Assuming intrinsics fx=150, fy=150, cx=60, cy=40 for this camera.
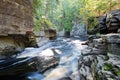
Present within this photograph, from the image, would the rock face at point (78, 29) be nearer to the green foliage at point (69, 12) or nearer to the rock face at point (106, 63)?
the green foliage at point (69, 12)

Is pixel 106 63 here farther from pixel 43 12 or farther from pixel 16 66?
pixel 43 12

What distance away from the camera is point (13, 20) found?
6895 millimetres

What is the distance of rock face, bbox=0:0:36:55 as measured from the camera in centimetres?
620

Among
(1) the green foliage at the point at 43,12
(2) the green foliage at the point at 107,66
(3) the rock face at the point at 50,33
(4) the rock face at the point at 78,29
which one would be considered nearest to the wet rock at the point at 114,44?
(2) the green foliage at the point at 107,66

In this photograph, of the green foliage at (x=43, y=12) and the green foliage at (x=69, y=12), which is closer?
the green foliage at (x=43, y=12)

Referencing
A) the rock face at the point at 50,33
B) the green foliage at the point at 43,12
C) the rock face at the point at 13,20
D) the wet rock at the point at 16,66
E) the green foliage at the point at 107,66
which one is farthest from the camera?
the rock face at the point at 50,33

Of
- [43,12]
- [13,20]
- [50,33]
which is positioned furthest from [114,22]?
[43,12]

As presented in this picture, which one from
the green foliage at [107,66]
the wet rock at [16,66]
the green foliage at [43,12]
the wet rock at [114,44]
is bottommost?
the wet rock at [16,66]

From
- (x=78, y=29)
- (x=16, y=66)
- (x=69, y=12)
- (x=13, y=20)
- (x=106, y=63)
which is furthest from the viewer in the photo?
(x=69, y=12)

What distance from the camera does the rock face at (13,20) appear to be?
6.20 metres

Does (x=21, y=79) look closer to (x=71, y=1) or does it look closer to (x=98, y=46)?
(x=98, y=46)

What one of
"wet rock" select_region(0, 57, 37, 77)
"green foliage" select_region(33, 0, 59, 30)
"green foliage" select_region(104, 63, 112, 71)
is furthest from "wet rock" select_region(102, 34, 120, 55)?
"green foliage" select_region(33, 0, 59, 30)

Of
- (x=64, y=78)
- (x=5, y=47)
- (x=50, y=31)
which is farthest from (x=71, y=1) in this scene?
(x=64, y=78)

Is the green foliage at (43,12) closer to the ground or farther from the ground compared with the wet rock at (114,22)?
farther from the ground
